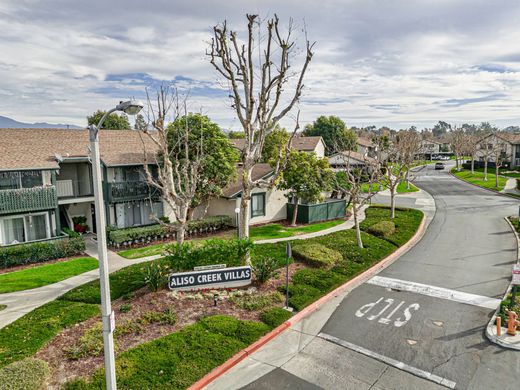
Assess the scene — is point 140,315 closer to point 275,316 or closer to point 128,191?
point 275,316

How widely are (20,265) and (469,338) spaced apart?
2154 cm

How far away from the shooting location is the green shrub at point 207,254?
Answer: 1627 centimetres

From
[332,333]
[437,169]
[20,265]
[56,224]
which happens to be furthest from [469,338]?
[437,169]

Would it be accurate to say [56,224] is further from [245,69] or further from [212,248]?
[245,69]

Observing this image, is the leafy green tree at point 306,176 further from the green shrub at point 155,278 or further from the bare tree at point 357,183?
the green shrub at point 155,278

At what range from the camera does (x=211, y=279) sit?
15.8m

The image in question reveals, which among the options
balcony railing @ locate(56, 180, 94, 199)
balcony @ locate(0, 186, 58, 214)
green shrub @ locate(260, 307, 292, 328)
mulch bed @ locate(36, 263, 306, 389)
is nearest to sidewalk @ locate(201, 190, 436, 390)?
green shrub @ locate(260, 307, 292, 328)

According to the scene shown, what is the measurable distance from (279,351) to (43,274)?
44.0 feet

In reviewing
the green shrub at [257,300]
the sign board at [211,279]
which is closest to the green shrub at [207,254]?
the sign board at [211,279]

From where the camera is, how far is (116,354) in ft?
36.6

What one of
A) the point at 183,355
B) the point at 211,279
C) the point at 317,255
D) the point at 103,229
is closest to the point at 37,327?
the point at 183,355

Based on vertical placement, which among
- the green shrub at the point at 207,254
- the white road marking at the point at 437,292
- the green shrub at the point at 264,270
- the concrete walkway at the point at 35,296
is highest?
the green shrub at the point at 207,254

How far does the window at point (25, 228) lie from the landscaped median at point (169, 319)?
29.4 ft

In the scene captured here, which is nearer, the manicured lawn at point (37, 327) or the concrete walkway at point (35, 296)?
the manicured lawn at point (37, 327)
